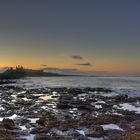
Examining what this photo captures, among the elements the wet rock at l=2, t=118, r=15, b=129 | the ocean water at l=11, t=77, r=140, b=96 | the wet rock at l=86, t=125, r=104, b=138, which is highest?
the wet rock at l=2, t=118, r=15, b=129

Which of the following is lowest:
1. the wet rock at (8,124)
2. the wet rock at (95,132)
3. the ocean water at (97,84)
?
the ocean water at (97,84)

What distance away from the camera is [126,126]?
19.9 metres

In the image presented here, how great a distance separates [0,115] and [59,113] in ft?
14.9

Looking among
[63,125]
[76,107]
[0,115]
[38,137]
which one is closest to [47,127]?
[63,125]

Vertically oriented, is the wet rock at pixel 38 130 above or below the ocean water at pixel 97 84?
above

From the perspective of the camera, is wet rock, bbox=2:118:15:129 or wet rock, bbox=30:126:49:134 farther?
wet rock, bbox=2:118:15:129

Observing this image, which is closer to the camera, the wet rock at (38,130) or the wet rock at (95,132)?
the wet rock at (95,132)

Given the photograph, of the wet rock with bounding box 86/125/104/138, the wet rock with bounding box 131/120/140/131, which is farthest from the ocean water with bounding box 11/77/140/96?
the wet rock with bounding box 86/125/104/138

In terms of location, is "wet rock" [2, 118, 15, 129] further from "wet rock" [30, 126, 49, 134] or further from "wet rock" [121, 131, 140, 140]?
"wet rock" [121, 131, 140, 140]

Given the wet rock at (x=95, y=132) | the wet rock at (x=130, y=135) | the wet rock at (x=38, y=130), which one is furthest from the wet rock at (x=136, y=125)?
the wet rock at (x=38, y=130)

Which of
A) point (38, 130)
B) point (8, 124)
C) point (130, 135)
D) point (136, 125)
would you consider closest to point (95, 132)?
point (130, 135)

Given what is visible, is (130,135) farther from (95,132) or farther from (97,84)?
(97,84)

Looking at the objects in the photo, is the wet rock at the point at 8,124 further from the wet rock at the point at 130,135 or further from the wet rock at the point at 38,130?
the wet rock at the point at 130,135

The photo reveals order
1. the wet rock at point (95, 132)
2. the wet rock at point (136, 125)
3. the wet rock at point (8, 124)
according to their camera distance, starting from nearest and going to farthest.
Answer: the wet rock at point (95, 132)
the wet rock at point (136, 125)
the wet rock at point (8, 124)
